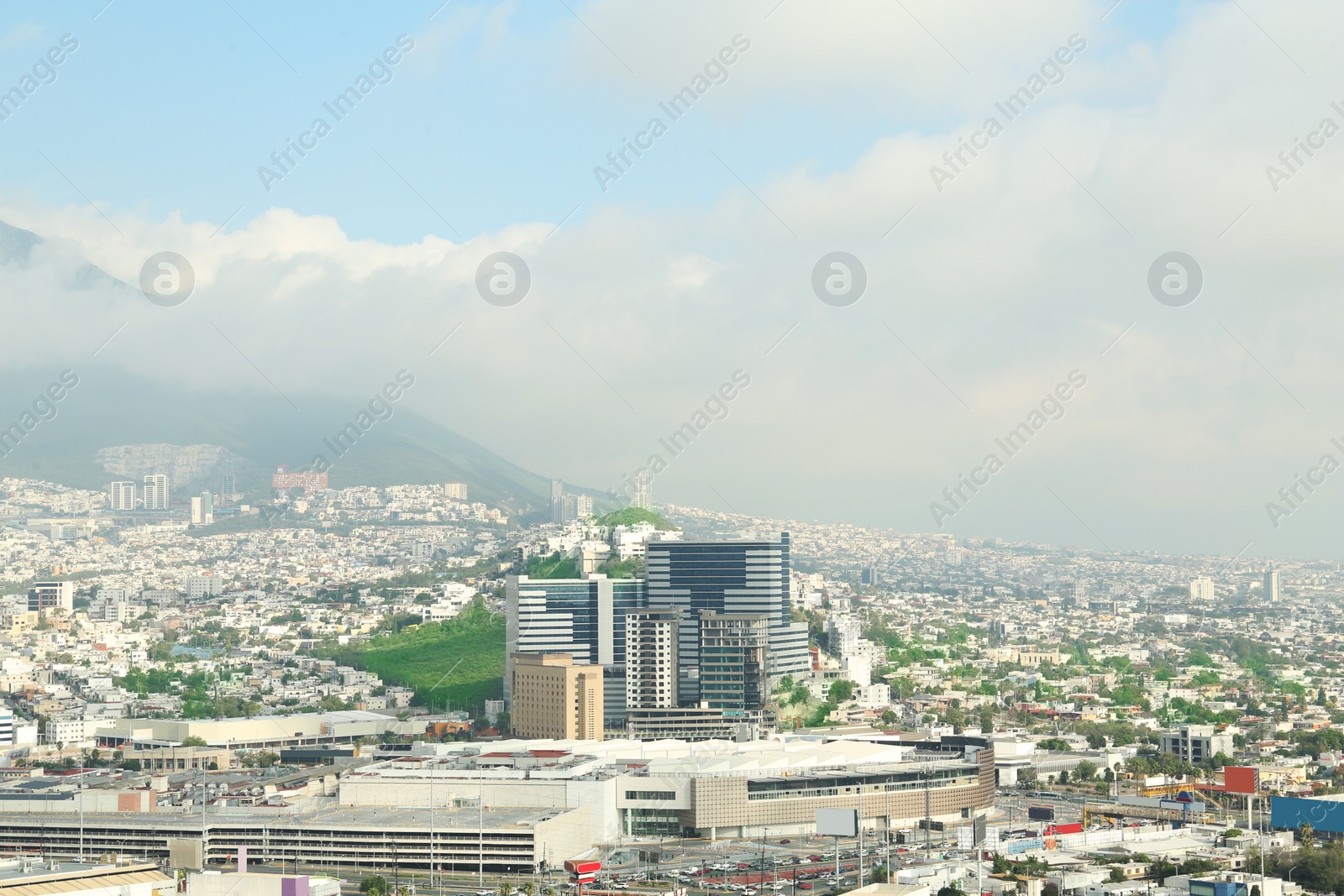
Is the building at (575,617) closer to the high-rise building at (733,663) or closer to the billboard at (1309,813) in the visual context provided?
the high-rise building at (733,663)

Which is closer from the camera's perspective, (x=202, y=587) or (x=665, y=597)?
(x=665, y=597)

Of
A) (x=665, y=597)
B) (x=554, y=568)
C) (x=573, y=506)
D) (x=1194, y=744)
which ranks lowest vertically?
(x=1194, y=744)

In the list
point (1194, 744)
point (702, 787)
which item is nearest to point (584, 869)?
point (702, 787)

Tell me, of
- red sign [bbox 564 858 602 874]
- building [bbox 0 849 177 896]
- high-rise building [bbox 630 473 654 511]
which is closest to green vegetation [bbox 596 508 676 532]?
high-rise building [bbox 630 473 654 511]

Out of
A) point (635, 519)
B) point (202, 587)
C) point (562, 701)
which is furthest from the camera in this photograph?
point (202, 587)

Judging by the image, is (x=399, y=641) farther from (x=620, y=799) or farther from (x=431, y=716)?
(x=620, y=799)

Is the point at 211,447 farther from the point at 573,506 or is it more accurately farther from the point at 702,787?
the point at 702,787
